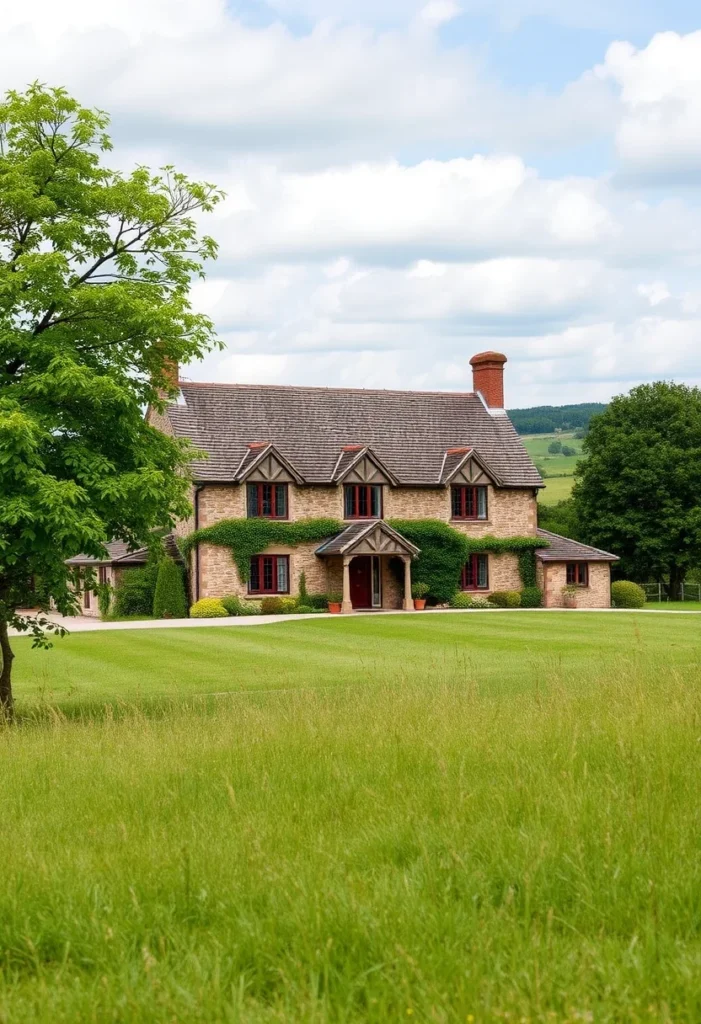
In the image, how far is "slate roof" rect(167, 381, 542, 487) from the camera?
47.4 meters

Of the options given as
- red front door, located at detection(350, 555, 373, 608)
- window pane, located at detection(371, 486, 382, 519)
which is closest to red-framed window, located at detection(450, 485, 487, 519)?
window pane, located at detection(371, 486, 382, 519)

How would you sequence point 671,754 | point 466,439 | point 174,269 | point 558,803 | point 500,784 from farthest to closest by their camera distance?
point 466,439 < point 174,269 < point 671,754 < point 500,784 < point 558,803

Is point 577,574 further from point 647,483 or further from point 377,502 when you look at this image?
point 377,502

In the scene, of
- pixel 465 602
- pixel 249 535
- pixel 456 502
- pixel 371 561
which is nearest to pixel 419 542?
pixel 371 561

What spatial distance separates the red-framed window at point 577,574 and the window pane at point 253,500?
14934mm

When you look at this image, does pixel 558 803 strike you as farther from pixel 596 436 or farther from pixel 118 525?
pixel 596 436

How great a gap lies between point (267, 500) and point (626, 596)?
1771cm

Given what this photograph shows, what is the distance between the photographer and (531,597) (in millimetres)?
50125

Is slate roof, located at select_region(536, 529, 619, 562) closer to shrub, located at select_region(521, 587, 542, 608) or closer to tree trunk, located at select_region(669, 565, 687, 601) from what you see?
shrub, located at select_region(521, 587, 542, 608)

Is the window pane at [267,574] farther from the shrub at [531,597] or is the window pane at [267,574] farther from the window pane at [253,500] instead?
the shrub at [531,597]

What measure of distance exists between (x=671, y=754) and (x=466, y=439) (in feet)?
152

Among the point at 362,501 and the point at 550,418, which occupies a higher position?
the point at 550,418

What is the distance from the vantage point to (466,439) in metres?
52.5

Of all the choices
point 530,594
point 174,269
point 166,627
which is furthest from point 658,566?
point 174,269
